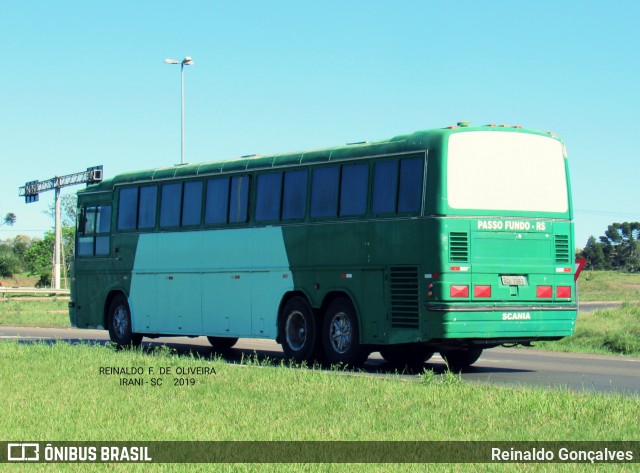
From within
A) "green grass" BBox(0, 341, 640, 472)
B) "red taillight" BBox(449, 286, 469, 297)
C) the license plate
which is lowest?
"green grass" BBox(0, 341, 640, 472)

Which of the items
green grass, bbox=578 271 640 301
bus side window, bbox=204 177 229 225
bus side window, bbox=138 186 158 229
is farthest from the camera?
green grass, bbox=578 271 640 301

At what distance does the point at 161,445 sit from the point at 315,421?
1.98 meters

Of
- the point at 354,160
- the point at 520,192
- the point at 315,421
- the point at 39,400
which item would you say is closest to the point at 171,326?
the point at 354,160

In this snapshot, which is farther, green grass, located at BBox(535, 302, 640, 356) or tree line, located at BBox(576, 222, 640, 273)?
tree line, located at BBox(576, 222, 640, 273)

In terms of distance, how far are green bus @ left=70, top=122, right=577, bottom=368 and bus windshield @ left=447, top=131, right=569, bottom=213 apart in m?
0.02

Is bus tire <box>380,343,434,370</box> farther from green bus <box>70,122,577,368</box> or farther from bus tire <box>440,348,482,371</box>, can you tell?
bus tire <box>440,348,482,371</box>

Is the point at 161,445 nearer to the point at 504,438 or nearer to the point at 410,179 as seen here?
the point at 504,438

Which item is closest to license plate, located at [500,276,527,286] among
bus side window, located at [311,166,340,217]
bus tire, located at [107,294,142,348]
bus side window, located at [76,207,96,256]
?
bus side window, located at [311,166,340,217]

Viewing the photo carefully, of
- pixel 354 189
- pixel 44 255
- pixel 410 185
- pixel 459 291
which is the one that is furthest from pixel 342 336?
pixel 44 255

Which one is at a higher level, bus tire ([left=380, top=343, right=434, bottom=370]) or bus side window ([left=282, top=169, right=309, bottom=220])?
bus side window ([left=282, top=169, right=309, bottom=220])

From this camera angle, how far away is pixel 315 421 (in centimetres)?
1180

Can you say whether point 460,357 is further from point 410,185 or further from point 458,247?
point 410,185

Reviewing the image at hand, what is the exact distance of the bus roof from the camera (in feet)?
60.3

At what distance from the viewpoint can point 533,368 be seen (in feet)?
68.0
